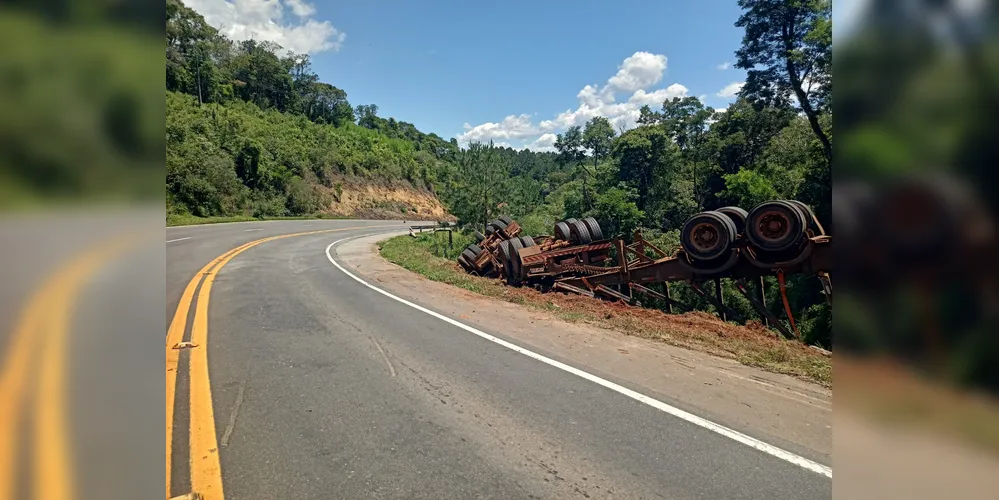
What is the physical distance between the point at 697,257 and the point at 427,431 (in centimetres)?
695

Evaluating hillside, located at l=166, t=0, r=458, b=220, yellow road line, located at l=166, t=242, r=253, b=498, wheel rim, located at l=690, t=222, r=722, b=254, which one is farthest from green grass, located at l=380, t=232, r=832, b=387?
hillside, located at l=166, t=0, r=458, b=220

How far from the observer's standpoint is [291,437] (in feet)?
11.7

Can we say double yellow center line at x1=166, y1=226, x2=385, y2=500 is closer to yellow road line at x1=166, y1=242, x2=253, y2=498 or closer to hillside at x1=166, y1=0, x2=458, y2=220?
yellow road line at x1=166, y1=242, x2=253, y2=498

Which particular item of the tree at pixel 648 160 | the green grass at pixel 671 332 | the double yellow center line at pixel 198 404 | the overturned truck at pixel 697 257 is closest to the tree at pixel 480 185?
the overturned truck at pixel 697 257
